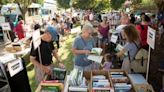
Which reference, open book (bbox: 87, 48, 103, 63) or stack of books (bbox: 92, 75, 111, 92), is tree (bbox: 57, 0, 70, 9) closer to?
open book (bbox: 87, 48, 103, 63)

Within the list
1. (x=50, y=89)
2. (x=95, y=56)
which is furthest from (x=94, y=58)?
(x=50, y=89)

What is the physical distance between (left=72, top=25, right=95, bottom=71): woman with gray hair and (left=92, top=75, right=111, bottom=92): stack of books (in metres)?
1.20

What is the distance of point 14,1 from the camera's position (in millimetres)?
30141

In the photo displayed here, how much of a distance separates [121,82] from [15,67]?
5.09 ft

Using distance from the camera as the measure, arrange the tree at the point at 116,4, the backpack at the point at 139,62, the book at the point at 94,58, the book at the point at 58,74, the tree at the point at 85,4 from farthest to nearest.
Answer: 1. the tree at the point at 116,4
2. the tree at the point at 85,4
3. the book at the point at 94,58
4. the backpack at the point at 139,62
5. the book at the point at 58,74

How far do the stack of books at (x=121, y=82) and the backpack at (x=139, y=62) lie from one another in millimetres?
618

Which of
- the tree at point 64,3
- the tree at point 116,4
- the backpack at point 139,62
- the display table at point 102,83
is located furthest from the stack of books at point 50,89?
the tree at point 64,3

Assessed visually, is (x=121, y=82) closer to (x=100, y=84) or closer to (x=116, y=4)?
(x=100, y=84)

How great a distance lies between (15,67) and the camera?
13.0ft

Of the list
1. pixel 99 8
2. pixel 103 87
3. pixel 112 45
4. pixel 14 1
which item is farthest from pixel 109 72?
pixel 99 8

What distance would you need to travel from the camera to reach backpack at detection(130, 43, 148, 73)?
535 centimetres

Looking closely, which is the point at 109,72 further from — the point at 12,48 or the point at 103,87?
the point at 12,48

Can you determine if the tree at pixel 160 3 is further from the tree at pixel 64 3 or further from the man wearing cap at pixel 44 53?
the tree at pixel 64 3

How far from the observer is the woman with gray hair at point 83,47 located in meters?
5.62
